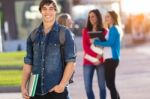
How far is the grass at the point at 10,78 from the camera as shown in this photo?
1333cm

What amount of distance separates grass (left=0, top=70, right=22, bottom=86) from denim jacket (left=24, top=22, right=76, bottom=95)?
25.6 feet

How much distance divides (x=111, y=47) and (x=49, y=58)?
4190 millimetres

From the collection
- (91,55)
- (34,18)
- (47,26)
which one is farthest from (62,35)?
(34,18)

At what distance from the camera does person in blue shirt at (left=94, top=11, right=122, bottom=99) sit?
938 centimetres

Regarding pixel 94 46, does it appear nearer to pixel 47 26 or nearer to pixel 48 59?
pixel 47 26

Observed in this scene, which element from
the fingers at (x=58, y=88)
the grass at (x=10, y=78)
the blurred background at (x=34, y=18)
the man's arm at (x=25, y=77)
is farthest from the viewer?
the blurred background at (x=34, y=18)

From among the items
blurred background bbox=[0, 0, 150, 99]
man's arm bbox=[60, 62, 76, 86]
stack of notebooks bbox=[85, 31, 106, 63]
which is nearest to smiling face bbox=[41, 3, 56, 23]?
man's arm bbox=[60, 62, 76, 86]

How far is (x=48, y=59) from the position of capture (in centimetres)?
536

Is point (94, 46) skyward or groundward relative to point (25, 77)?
groundward

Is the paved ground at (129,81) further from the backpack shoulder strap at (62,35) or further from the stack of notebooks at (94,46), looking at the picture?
the backpack shoulder strap at (62,35)

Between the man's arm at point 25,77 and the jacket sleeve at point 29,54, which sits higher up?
the jacket sleeve at point 29,54

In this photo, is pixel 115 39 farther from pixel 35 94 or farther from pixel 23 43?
pixel 23 43

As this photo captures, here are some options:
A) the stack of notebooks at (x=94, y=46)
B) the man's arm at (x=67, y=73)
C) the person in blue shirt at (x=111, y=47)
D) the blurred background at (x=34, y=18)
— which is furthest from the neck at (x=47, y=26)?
the blurred background at (x=34, y=18)

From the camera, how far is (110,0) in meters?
31.8
